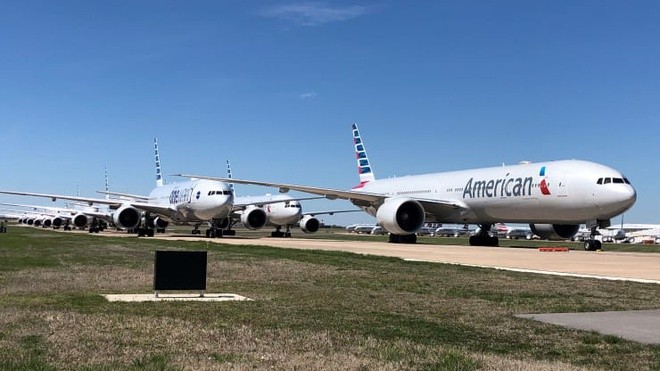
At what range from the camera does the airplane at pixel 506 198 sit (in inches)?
1281

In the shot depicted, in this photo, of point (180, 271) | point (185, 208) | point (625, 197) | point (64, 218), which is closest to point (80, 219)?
point (64, 218)

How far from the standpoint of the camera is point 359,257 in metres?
23.0

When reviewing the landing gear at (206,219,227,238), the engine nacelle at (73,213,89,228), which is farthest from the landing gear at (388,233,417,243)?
the engine nacelle at (73,213,89,228)

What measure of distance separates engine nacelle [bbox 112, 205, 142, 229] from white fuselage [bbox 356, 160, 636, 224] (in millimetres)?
20741

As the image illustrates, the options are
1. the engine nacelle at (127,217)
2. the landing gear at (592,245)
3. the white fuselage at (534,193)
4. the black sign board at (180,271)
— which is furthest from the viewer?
the engine nacelle at (127,217)

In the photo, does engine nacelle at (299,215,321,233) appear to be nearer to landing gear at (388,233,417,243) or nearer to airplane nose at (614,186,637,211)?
landing gear at (388,233,417,243)

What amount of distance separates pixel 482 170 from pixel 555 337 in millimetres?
33191

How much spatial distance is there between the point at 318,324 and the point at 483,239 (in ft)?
115

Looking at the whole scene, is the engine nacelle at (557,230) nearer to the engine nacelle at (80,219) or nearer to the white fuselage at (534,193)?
the white fuselage at (534,193)

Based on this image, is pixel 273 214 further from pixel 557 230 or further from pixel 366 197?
pixel 557 230

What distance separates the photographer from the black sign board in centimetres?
1120

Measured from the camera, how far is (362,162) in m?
56.1

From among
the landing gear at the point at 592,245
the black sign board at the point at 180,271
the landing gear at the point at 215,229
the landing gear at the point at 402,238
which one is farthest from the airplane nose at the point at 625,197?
the landing gear at the point at 215,229

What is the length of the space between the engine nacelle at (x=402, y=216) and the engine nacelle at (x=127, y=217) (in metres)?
20.2
